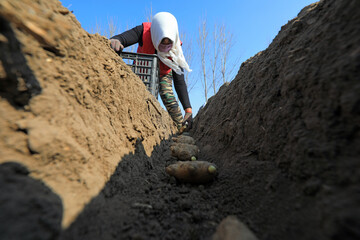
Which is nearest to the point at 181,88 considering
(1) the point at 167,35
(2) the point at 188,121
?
(2) the point at 188,121

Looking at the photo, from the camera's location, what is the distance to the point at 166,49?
354 centimetres

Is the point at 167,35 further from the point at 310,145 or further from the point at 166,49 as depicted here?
the point at 310,145

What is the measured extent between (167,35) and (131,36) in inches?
29.8

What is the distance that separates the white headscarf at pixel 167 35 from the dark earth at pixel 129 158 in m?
2.48

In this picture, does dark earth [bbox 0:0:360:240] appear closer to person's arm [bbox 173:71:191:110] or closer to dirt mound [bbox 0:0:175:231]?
dirt mound [bbox 0:0:175:231]

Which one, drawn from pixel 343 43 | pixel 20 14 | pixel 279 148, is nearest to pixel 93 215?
pixel 20 14

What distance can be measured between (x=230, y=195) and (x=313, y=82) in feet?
2.42

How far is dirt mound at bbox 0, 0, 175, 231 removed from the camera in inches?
24.2

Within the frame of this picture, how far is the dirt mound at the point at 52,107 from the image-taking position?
61cm

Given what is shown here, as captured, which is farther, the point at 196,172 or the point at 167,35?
the point at 167,35

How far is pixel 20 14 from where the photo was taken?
2.13 ft

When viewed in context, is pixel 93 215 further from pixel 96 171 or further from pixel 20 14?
pixel 20 14

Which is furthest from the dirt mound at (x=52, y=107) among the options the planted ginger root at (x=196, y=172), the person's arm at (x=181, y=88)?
the person's arm at (x=181, y=88)

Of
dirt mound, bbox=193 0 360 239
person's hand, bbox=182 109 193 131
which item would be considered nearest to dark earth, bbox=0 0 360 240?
dirt mound, bbox=193 0 360 239
